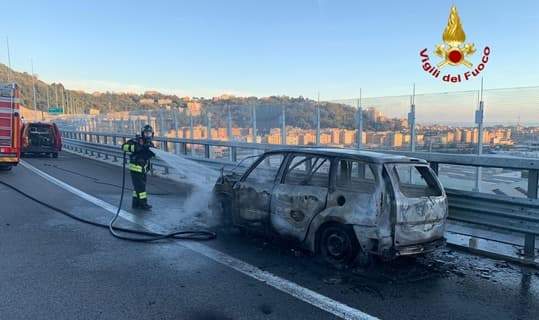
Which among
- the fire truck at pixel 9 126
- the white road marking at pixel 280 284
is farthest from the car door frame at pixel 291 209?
the fire truck at pixel 9 126

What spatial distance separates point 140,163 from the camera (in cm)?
888

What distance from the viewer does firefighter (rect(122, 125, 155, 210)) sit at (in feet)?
28.6

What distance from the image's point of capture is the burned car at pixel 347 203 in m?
4.96

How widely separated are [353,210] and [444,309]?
1.45m

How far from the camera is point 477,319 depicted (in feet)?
12.7

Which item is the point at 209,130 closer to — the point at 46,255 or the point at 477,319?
the point at 46,255

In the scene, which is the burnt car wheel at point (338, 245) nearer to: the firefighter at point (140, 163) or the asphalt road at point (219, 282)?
the asphalt road at point (219, 282)

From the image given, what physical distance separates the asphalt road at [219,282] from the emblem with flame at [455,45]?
8.53 metres

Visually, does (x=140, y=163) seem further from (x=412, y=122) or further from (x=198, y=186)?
(x=412, y=122)

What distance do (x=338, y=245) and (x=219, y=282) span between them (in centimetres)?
149

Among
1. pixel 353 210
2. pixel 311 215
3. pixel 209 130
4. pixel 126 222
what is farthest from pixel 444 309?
pixel 209 130

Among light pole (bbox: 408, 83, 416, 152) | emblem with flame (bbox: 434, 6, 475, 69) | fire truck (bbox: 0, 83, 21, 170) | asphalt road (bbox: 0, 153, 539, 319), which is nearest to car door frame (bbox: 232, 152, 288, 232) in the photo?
asphalt road (bbox: 0, 153, 539, 319)

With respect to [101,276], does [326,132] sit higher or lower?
higher

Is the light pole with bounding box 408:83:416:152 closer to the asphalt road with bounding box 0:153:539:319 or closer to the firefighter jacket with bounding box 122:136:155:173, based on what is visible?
the asphalt road with bounding box 0:153:539:319
